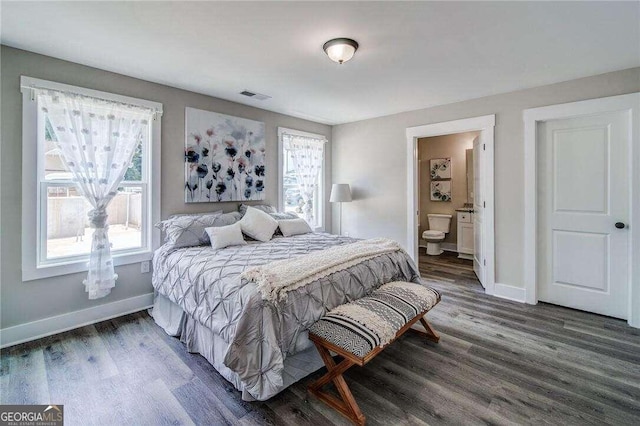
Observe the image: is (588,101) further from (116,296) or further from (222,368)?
(116,296)

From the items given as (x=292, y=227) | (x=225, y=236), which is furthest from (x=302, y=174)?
(x=225, y=236)

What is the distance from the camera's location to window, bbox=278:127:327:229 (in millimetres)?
4633

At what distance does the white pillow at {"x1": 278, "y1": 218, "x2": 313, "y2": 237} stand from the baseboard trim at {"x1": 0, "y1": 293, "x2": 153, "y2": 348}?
1660 millimetres

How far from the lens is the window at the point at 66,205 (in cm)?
255

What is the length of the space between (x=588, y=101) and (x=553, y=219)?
128 cm

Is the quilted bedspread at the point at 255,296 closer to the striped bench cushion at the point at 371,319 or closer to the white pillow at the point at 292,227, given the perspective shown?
the striped bench cushion at the point at 371,319

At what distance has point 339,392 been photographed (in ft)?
5.89

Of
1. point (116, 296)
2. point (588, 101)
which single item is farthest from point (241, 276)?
point (588, 101)

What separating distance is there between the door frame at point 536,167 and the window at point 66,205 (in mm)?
4249

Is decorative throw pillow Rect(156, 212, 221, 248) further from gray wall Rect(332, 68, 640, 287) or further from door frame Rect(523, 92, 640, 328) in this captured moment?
door frame Rect(523, 92, 640, 328)

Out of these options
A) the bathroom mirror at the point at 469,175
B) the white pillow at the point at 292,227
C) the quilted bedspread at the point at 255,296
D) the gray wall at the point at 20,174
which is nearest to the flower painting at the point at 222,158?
the gray wall at the point at 20,174

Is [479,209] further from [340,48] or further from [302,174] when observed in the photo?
[340,48]

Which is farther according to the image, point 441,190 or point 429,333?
point 441,190

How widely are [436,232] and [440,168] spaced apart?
1439 mm
